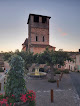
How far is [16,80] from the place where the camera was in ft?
22.6

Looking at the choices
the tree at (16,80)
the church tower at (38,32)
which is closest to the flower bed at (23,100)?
the tree at (16,80)

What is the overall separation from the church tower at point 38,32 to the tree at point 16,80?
2641 centimetres

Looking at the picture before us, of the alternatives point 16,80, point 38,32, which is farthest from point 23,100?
point 38,32

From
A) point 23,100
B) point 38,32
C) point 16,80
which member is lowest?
point 23,100

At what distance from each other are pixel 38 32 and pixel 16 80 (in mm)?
29905

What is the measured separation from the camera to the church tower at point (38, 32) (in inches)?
1337

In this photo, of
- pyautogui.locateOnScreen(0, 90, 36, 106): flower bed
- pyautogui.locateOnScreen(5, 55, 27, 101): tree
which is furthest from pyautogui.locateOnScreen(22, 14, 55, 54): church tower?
pyautogui.locateOnScreen(0, 90, 36, 106): flower bed

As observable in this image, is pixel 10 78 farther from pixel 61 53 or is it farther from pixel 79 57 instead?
pixel 79 57

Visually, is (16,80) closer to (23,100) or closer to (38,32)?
(23,100)

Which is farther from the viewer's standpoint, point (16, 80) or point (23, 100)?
point (16, 80)

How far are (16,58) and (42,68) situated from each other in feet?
83.8

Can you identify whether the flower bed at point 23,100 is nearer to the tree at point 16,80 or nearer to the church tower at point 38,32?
the tree at point 16,80

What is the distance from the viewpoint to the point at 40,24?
35.2 metres

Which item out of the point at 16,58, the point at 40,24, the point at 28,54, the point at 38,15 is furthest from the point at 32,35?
the point at 16,58
